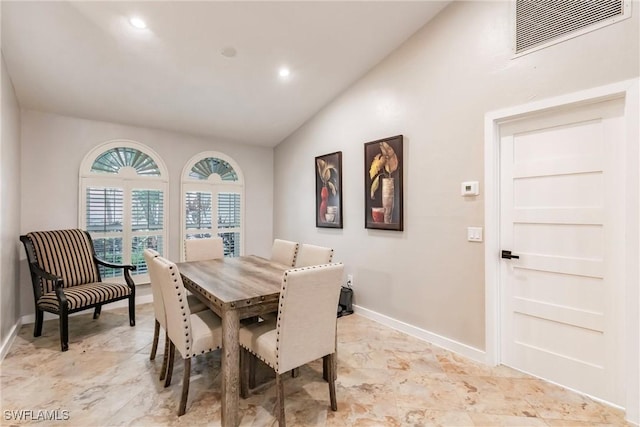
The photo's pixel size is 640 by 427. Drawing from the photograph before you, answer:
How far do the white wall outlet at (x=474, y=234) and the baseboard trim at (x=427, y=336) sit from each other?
3.07ft

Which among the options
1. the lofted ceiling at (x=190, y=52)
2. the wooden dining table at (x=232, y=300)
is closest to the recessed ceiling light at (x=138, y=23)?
the lofted ceiling at (x=190, y=52)

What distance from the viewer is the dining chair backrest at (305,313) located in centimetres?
168

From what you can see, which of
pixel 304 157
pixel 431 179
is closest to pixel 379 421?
pixel 431 179

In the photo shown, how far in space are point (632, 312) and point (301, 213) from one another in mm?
3592

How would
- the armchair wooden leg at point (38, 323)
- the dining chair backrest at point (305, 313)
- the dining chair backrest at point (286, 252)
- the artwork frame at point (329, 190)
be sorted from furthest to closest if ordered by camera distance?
1. the artwork frame at point (329, 190)
2. the dining chair backrest at point (286, 252)
3. the armchair wooden leg at point (38, 323)
4. the dining chair backrest at point (305, 313)

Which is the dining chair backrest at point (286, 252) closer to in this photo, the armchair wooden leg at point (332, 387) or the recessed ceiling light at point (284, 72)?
the armchair wooden leg at point (332, 387)

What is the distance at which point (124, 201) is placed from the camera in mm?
3871

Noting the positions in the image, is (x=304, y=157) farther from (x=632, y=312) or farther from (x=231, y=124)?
(x=632, y=312)

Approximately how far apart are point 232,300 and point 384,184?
6.92 feet

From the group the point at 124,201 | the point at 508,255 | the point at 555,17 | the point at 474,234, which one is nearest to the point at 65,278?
the point at 124,201

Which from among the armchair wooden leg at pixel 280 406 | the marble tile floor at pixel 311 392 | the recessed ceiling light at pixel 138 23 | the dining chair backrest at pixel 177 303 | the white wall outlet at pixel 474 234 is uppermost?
the recessed ceiling light at pixel 138 23

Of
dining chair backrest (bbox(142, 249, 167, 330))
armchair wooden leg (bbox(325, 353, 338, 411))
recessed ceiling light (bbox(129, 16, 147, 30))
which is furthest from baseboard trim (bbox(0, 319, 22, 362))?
recessed ceiling light (bbox(129, 16, 147, 30))

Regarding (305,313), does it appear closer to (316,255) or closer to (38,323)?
(316,255)

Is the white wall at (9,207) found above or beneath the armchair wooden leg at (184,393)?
above
